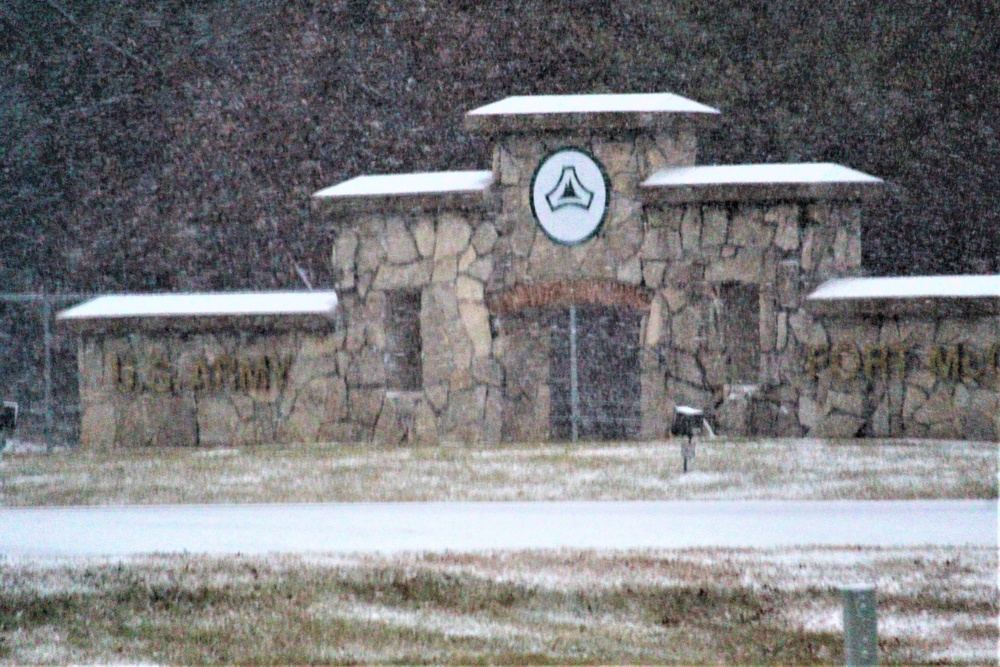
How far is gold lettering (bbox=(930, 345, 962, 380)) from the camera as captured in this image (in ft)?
61.9

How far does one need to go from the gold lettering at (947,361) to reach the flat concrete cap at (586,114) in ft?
12.7

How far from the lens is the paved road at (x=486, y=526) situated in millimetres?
11766

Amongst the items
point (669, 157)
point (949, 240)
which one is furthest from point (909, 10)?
point (669, 157)

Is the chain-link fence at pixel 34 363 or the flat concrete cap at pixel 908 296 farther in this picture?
the chain-link fence at pixel 34 363

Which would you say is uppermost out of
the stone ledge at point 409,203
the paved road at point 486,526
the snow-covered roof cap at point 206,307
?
the stone ledge at point 409,203

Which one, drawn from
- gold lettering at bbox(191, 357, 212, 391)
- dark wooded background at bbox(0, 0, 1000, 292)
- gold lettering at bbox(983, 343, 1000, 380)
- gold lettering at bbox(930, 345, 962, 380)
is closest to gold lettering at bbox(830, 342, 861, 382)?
gold lettering at bbox(930, 345, 962, 380)

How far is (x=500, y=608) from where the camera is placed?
9805 millimetres

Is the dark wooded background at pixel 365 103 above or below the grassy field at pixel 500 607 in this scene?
above

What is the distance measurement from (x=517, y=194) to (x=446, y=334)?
1.88 meters

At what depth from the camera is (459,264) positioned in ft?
67.4

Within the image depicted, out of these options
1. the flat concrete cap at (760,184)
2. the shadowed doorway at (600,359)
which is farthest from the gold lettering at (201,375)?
the shadowed doorway at (600,359)

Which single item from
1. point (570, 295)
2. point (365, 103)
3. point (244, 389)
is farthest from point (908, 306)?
point (365, 103)

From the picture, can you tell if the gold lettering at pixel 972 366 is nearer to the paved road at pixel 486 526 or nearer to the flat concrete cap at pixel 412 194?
the paved road at pixel 486 526

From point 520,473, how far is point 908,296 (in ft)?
17.3
